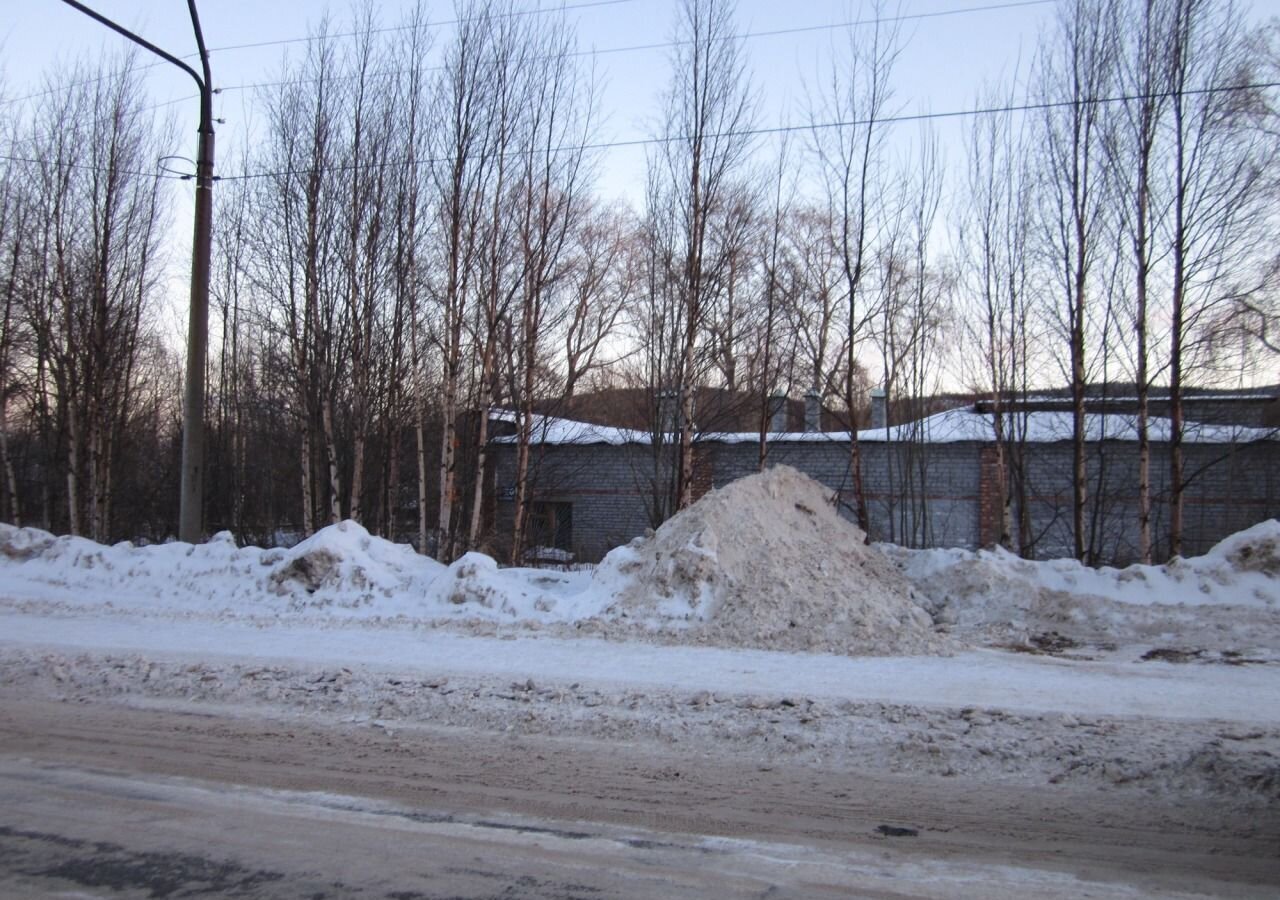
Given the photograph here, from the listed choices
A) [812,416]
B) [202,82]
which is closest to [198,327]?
[202,82]

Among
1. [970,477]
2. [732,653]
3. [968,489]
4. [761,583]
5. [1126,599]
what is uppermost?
[970,477]

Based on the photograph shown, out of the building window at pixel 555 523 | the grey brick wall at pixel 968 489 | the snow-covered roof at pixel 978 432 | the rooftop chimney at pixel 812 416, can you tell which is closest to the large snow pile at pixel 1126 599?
the snow-covered roof at pixel 978 432

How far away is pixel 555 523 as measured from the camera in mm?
27312

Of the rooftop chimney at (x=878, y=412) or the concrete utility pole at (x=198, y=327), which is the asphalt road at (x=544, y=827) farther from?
the rooftop chimney at (x=878, y=412)

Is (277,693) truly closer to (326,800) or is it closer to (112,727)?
(112,727)

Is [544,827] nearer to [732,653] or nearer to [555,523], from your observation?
[732,653]

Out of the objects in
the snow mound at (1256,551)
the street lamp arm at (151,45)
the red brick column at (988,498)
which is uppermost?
the street lamp arm at (151,45)

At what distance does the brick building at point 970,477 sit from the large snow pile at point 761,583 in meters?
7.41

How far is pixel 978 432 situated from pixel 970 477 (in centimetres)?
118

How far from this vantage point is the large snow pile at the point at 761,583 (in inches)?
393

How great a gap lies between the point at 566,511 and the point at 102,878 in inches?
922

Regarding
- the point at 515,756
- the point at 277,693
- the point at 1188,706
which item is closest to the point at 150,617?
the point at 277,693

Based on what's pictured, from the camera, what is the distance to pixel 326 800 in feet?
16.8

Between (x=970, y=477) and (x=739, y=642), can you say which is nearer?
(x=739, y=642)
